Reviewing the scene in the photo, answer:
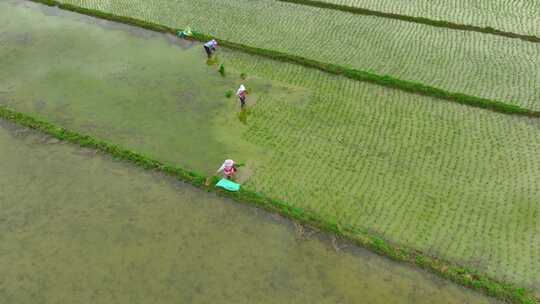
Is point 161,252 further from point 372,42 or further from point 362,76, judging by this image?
point 372,42

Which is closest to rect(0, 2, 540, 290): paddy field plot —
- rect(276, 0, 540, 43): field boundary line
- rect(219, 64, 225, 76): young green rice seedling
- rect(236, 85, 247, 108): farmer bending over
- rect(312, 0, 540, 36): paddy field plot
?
rect(219, 64, 225, 76): young green rice seedling

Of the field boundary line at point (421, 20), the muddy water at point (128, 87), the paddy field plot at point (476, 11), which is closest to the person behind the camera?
the muddy water at point (128, 87)

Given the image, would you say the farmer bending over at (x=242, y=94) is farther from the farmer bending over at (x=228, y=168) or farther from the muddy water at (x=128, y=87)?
the farmer bending over at (x=228, y=168)

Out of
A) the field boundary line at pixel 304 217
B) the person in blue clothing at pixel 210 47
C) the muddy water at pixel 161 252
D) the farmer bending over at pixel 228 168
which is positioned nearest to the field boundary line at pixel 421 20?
the person in blue clothing at pixel 210 47

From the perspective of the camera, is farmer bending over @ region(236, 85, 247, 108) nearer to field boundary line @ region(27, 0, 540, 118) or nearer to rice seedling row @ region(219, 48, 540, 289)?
rice seedling row @ region(219, 48, 540, 289)

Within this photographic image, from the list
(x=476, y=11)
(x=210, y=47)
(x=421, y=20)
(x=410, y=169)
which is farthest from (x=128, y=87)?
(x=476, y=11)
